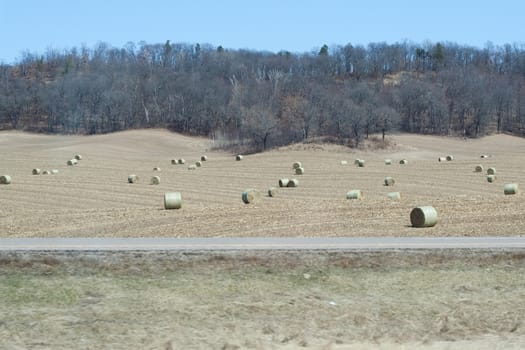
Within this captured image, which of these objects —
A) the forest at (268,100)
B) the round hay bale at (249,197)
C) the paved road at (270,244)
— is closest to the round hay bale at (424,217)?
the paved road at (270,244)

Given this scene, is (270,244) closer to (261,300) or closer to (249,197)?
(261,300)

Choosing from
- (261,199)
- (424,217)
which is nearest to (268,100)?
(261,199)

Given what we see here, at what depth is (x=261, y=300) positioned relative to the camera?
11.5 meters

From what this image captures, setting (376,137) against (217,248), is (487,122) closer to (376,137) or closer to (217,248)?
(376,137)

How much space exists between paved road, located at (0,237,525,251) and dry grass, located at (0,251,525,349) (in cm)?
80

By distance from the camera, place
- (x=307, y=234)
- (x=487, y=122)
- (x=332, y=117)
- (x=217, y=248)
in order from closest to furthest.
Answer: (x=217, y=248)
(x=307, y=234)
(x=332, y=117)
(x=487, y=122)

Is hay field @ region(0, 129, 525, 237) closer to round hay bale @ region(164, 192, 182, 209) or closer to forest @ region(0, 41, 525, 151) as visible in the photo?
round hay bale @ region(164, 192, 182, 209)

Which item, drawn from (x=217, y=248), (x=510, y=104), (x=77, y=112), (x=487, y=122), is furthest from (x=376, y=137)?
(x=217, y=248)

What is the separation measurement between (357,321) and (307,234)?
828 cm

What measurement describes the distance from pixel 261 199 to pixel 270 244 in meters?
14.5

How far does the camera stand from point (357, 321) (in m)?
10.6

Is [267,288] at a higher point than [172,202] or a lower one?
higher

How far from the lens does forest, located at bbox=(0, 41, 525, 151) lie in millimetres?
94188

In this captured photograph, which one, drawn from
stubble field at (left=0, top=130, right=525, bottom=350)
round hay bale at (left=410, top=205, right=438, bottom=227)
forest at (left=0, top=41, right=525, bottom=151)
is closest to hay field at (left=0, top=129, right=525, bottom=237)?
stubble field at (left=0, top=130, right=525, bottom=350)
